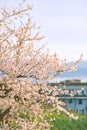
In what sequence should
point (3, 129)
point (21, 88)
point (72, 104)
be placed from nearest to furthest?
point (21, 88) < point (3, 129) < point (72, 104)

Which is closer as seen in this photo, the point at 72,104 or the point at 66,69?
the point at 66,69

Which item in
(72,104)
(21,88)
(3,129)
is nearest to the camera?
(21,88)


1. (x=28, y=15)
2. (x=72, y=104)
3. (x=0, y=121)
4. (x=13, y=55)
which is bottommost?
(x=72, y=104)

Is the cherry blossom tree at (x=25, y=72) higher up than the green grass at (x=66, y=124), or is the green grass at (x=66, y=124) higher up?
the cherry blossom tree at (x=25, y=72)

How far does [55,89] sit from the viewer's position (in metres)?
14.2

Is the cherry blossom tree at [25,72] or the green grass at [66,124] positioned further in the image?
the green grass at [66,124]

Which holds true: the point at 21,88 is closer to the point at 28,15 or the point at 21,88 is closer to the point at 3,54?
the point at 3,54

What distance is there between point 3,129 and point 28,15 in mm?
3894

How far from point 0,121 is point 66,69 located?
297cm

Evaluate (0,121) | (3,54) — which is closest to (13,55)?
(3,54)

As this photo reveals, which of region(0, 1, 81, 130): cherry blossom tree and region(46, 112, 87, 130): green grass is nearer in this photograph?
region(0, 1, 81, 130): cherry blossom tree

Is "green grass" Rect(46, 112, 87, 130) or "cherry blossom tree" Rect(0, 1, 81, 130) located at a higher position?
"cherry blossom tree" Rect(0, 1, 81, 130)

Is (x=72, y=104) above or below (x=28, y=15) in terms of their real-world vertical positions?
below

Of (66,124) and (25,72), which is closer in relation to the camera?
(25,72)
